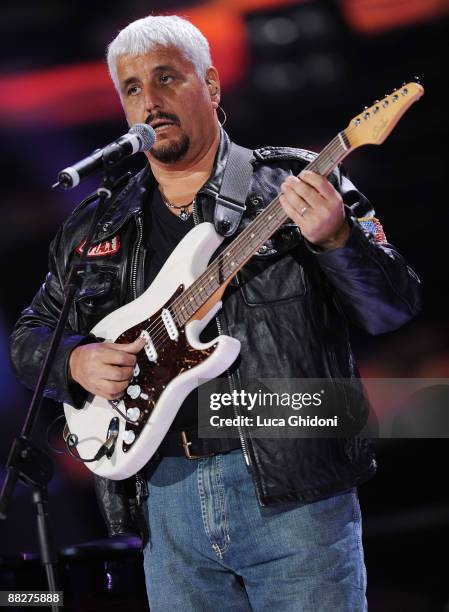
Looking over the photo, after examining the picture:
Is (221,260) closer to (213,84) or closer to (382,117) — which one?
(382,117)

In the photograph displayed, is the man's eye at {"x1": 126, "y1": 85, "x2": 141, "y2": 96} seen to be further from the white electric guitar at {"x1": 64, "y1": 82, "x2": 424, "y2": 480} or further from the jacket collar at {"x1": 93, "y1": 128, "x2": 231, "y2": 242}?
the white electric guitar at {"x1": 64, "y1": 82, "x2": 424, "y2": 480}

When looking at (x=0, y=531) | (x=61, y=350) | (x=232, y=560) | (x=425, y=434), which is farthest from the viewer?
(x=0, y=531)

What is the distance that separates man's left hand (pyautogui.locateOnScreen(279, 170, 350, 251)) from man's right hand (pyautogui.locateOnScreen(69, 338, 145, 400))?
0.58 metres

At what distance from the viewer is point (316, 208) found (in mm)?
1812

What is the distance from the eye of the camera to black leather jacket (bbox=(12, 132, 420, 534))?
190 centimetres

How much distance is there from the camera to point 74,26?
3463 millimetres

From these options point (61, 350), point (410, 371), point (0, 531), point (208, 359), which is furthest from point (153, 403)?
point (0, 531)

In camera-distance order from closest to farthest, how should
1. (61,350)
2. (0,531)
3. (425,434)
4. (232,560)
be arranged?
(232,560) < (61,350) < (425,434) < (0,531)

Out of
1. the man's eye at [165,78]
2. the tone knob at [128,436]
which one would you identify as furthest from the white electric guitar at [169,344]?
the man's eye at [165,78]

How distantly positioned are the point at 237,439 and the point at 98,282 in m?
0.66

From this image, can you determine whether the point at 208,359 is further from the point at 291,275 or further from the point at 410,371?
the point at 410,371

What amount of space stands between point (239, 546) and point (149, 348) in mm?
554

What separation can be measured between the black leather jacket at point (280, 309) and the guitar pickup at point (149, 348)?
0.16m

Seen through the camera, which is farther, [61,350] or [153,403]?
[61,350]
